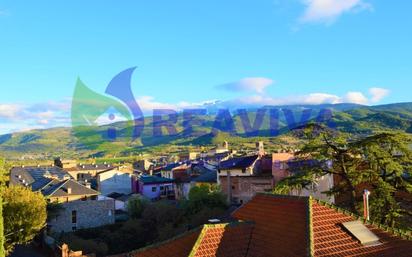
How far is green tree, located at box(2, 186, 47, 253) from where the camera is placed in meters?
28.4

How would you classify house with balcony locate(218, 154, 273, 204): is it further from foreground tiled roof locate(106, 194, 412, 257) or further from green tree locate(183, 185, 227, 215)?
foreground tiled roof locate(106, 194, 412, 257)

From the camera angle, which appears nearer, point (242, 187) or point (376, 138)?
point (376, 138)

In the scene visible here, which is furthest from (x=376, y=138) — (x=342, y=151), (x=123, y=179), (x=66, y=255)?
(x=123, y=179)

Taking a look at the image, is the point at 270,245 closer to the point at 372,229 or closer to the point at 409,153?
the point at 372,229

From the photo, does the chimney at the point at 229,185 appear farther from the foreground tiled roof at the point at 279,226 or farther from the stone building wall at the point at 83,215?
the foreground tiled roof at the point at 279,226

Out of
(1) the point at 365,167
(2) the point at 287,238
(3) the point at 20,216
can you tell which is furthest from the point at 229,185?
(2) the point at 287,238

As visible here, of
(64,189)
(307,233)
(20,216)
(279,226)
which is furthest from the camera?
(64,189)

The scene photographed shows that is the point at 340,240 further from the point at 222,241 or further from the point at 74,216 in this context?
the point at 74,216

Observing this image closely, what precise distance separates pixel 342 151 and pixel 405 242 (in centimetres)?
768

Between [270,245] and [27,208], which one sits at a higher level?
[270,245]

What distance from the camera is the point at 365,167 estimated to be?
2091 cm

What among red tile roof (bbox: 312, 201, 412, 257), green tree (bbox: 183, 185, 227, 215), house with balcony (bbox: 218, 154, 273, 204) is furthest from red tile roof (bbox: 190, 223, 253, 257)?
house with balcony (bbox: 218, 154, 273, 204)

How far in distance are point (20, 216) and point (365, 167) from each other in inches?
852

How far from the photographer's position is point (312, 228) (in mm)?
12297
